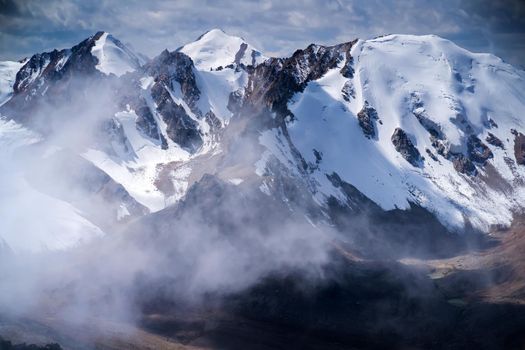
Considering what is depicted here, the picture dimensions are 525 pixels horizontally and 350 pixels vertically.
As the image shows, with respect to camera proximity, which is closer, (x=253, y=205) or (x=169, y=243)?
(x=169, y=243)

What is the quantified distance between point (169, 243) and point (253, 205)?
791 inches

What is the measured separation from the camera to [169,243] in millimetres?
122312

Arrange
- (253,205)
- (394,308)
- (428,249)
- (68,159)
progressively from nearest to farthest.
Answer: (394,308) < (253,205) < (428,249) < (68,159)

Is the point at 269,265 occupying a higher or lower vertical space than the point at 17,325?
higher

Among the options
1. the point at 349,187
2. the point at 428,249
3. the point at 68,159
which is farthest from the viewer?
the point at 68,159

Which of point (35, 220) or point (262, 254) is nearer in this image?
point (262, 254)

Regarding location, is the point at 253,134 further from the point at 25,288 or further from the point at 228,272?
the point at 25,288

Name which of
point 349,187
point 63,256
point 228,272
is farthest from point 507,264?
point 63,256

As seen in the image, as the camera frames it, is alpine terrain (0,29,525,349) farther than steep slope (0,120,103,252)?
No

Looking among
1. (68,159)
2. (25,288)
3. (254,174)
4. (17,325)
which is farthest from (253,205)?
(68,159)

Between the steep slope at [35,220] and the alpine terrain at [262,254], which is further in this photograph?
the steep slope at [35,220]

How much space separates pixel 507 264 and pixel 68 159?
131376mm

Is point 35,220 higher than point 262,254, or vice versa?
point 35,220

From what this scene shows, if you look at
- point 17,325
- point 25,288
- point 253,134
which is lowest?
point 17,325
